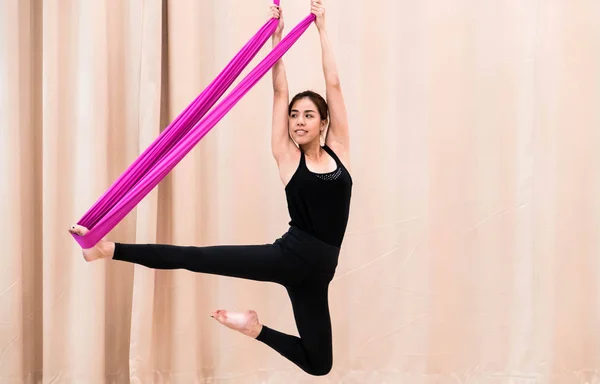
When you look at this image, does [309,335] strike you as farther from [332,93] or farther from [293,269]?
[332,93]

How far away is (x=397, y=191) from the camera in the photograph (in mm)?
3412

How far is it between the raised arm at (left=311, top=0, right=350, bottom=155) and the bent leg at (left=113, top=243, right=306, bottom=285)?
1.55ft

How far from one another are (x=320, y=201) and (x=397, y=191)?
3.84 ft

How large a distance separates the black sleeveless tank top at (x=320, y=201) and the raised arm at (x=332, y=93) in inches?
6.5

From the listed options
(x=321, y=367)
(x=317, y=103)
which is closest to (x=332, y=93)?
(x=317, y=103)

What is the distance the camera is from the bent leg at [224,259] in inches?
86.9

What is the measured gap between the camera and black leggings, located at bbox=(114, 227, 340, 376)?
2.26 meters

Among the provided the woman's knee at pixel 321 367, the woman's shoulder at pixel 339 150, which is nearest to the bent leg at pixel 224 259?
the woman's knee at pixel 321 367

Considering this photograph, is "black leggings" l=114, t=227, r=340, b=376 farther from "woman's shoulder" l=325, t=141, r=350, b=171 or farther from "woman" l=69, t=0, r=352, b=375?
"woman's shoulder" l=325, t=141, r=350, b=171

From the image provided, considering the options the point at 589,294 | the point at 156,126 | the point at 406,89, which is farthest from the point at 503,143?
the point at 156,126

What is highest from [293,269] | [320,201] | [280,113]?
[280,113]

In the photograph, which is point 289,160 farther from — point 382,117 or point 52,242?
point 52,242

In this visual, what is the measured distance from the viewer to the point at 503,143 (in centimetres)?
340

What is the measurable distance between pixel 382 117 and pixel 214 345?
146 cm
